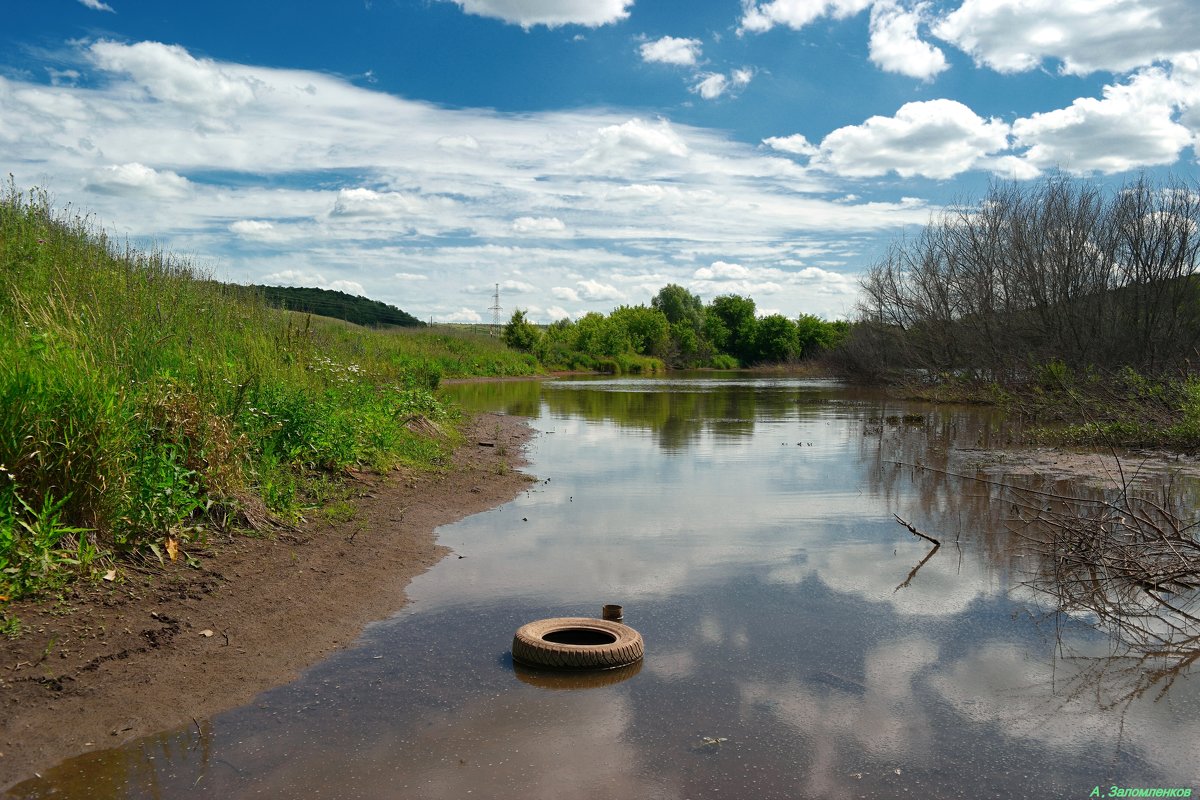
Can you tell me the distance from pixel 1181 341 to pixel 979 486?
19154mm

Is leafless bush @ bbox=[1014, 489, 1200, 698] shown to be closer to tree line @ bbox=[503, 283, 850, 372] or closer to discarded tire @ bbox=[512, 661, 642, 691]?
discarded tire @ bbox=[512, 661, 642, 691]

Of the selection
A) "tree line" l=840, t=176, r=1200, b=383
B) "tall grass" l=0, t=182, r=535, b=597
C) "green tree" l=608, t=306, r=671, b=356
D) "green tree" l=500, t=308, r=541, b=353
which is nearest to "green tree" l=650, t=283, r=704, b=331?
"green tree" l=608, t=306, r=671, b=356

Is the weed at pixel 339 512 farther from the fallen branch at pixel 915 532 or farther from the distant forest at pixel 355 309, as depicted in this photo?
the distant forest at pixel 355 309

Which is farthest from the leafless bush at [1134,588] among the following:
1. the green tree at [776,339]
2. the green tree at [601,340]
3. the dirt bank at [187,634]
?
the green tree at [776,339]

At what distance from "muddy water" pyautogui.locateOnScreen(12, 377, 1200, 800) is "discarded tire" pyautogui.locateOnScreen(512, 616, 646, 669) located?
12cm

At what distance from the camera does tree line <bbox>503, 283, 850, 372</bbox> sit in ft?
269

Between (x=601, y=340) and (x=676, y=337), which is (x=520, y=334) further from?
(x=676, y=337)

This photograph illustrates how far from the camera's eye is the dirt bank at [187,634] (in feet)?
15.0

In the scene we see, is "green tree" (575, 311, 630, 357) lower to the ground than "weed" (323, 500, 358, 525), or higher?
higher

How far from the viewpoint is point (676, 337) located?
10731 centimetres

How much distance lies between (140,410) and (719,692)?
5284 mm

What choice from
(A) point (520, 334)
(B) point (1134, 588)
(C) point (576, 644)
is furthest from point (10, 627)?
(A) point (520, 334)

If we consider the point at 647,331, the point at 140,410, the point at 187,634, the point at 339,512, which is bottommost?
the point at 187,634

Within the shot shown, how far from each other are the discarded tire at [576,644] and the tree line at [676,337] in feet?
230
